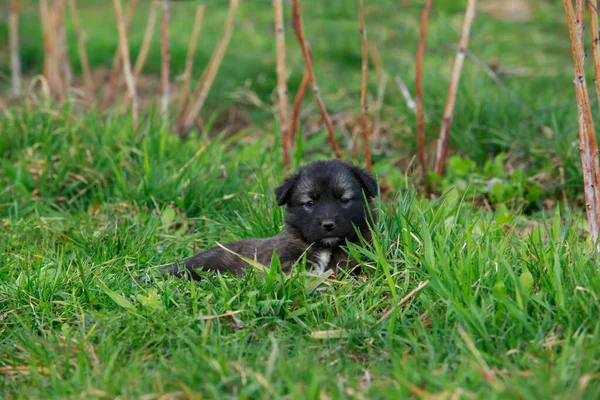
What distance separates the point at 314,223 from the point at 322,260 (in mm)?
222

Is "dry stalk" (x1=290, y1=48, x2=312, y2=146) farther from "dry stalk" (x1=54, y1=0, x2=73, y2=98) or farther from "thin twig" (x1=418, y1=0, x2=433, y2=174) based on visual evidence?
"dry stalk" (x1=54, y1=0, x2=73, y2=98)

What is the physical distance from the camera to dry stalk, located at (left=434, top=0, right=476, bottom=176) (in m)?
6.43

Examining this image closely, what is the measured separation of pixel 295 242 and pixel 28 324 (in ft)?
5.12

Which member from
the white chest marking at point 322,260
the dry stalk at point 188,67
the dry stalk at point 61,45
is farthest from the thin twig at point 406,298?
the dry stalk at point 61,45

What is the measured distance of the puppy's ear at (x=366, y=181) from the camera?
16.5 ft

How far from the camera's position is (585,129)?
462cm

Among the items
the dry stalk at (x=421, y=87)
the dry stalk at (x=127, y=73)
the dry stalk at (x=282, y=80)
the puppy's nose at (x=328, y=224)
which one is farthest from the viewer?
the dry stalk at (x=127, y=73)

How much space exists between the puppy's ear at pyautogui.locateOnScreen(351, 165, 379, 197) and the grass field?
0.15 meters

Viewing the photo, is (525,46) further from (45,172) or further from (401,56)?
(45,172)

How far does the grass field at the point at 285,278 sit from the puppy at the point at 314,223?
0.19 m

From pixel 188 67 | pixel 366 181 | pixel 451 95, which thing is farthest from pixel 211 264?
pixel 188 67

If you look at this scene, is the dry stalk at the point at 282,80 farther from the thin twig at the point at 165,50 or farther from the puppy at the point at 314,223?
the puppy at the point at 314,223

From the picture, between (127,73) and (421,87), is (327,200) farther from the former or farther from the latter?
(127,73)

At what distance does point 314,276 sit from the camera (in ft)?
14.6
